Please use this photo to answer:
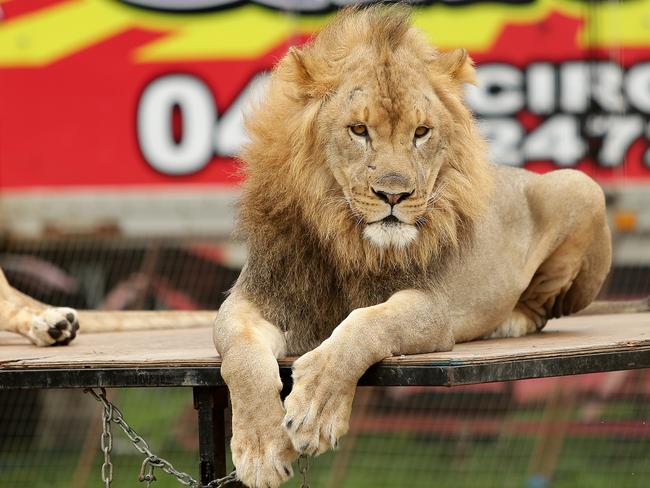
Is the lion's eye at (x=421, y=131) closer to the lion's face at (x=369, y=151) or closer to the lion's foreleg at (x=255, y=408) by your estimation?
the lion's face at (x=369, y=151)

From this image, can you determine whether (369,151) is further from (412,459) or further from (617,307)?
(412,459)

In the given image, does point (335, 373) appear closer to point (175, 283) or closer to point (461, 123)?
point (461, 123)

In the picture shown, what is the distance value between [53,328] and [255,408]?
139 cm

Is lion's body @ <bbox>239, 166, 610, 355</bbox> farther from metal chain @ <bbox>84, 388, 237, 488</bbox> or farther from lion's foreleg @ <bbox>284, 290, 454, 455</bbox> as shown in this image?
metal chain @ <bbox>84, 388, 237, 488</bbox>

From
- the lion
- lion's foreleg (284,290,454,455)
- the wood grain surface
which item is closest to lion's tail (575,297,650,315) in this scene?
the wood grain surface

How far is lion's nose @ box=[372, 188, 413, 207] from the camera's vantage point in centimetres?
350

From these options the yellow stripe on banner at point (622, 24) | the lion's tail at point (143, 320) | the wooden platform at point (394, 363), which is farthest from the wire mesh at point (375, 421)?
the wooden platform at point (394, 363)

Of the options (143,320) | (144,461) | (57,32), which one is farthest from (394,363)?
(57,32)

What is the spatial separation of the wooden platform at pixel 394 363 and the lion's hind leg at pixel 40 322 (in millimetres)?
166

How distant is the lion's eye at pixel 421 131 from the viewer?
365cm

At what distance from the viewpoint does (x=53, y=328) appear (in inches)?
173

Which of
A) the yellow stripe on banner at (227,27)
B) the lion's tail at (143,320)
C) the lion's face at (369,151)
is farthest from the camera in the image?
the yellow stripe on banner at (227,27)

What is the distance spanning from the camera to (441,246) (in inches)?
149

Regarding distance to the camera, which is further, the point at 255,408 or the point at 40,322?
the point at 40,322
